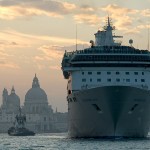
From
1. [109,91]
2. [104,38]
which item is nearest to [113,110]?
[109,91]

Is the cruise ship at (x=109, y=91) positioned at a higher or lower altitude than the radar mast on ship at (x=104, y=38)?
lower

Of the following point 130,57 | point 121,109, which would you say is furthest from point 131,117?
point 130,57

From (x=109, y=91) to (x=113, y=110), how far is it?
2.90 meters

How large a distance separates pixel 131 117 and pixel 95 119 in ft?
17.9

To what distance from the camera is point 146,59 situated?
130375 mm

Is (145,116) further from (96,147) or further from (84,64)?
(96,147)

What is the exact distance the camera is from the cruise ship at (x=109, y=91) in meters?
122

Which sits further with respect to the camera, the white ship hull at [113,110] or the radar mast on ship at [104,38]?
the radar mast on ship at [104,38]

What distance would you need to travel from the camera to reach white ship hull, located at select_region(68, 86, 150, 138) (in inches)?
4798

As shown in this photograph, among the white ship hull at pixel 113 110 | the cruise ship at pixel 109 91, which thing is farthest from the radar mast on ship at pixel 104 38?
the white ship hull at pixel 113 110

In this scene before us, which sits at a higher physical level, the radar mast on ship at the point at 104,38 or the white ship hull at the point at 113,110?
the radar mast on ship at the point at 104,38

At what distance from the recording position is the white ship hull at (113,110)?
400 feet

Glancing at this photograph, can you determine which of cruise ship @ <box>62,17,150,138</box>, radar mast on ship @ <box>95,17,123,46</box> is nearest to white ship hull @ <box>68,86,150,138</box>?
cruise ship @ <box>62,17,150,138</box>

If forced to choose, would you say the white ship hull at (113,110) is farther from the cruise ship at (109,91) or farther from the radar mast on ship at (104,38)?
the radar mast on ship at (104,38)
